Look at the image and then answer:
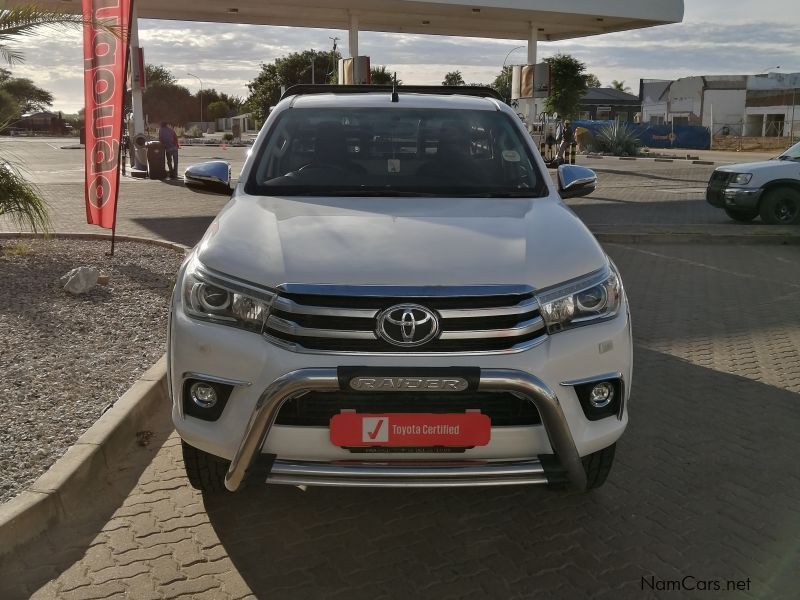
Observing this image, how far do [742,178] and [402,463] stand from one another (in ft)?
39.2

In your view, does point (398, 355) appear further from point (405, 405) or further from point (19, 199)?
point (19, 199)

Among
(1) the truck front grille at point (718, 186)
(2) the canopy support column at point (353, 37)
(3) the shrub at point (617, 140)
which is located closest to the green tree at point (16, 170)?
(1) the truck front grille at point (718, 186)

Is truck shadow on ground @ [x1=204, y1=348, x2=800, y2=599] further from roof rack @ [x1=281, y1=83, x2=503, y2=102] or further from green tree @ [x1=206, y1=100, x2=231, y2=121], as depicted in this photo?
green tree @ [x1=206, y1=100, x2=231, y2=121]

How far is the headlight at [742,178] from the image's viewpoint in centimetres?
1324

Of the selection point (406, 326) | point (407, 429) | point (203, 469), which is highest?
point (406, 326)

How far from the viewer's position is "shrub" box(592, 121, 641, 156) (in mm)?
36906

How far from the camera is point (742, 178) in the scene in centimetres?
1332

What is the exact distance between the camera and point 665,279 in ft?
30.1

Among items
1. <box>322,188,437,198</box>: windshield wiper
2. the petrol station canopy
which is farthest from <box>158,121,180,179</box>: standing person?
<box>322,188,437,198</box>: windshield wiper

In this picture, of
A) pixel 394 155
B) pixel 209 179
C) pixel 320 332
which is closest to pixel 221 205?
pixel 209 179

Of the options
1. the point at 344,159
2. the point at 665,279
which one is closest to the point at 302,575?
the point at 344,159

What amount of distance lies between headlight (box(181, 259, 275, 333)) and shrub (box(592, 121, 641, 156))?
35.8 meters

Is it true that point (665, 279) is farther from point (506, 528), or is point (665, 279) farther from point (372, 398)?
point (372, 398)

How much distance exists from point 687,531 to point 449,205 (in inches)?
71.2
